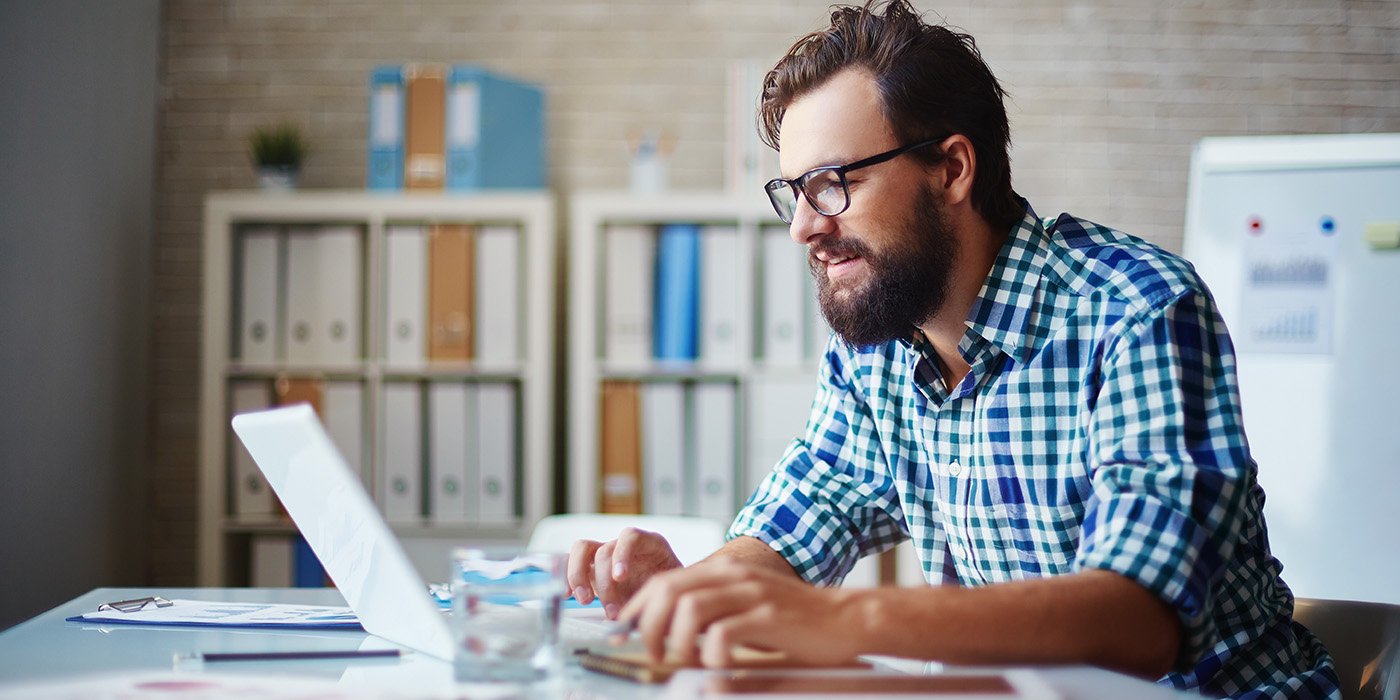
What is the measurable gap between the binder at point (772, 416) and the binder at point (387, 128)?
3.51 feet

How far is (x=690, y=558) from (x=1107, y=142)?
191 cm

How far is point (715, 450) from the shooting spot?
264 centimetres

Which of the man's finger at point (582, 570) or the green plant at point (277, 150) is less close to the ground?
the green plant at point (277, 150)

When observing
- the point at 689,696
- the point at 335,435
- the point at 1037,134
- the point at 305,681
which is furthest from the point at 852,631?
the point at 1037,134

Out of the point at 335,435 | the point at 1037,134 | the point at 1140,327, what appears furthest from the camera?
the point at 1037,134

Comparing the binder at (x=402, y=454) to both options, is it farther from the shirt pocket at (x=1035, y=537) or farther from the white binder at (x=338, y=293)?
the shirt pocket at (x=1035, y=537)

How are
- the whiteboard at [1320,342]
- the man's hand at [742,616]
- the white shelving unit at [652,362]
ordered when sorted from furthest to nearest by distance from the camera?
the white shelving unit at [652,362] < the whiteboard at [1320,342] < the man's hand at [742,616]

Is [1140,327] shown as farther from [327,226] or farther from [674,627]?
[327,226]

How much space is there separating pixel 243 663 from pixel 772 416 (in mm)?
1897

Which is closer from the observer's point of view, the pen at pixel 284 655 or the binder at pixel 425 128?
the pen at pixel 284 655

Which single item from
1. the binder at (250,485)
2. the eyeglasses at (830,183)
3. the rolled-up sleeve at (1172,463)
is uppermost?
the eyeglasses at (830,183)

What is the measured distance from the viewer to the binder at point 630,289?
2668mm

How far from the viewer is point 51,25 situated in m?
2.46

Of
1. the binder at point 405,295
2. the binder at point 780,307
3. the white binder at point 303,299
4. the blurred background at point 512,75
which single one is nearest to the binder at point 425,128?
the binder at point 405,295
